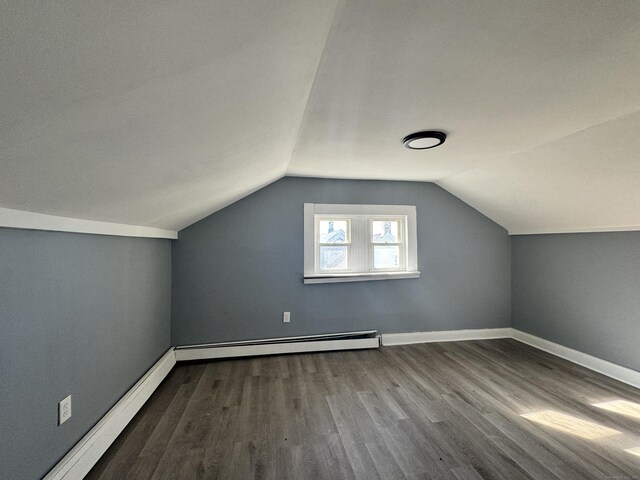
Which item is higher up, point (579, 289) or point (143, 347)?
point (579, 289)

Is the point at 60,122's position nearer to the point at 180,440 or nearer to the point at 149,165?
the point at 149,165

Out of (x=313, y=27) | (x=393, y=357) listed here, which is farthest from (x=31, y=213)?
(x=393, y=357)

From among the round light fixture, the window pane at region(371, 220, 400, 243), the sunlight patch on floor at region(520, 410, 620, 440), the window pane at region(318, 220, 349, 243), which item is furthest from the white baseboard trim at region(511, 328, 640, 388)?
the round light fixture

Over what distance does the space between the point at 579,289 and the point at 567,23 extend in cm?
303

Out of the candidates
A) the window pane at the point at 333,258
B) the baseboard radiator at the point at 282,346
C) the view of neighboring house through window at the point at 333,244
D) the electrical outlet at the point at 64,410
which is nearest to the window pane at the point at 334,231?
the view of neighboring house through window at the point at 333,244

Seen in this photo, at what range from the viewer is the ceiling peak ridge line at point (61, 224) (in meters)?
1.06

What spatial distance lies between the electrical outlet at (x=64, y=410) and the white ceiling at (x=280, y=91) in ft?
3.09

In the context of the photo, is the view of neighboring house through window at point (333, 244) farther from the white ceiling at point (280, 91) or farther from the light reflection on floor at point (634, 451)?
the light reflection on floor at point (634, 451)

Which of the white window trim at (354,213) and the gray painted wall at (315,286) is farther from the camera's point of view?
the white window trim at (354,213)

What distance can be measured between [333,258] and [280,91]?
95.0 inches

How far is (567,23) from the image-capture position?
3.21 ft

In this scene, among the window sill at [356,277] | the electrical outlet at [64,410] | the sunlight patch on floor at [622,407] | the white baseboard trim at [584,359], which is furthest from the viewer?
the window sill at [356,277]

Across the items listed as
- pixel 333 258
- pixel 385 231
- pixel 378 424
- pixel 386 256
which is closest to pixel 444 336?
pixel 386 256

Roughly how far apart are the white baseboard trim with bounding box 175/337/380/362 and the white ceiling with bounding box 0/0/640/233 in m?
1.55
